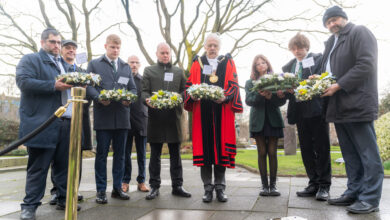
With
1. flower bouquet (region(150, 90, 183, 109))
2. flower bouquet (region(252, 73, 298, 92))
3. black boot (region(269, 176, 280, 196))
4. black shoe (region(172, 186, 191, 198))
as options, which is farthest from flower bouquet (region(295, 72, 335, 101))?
black shoe (region(172, 186, 191, 198))

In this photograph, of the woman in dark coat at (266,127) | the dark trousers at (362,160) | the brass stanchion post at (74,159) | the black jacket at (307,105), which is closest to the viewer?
the brass stanchion post at (74,159)

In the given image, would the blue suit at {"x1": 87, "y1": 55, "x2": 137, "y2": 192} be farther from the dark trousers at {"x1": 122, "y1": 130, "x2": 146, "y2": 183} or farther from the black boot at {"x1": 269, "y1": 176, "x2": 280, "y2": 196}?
the black boot at {"x1": 269, "y1": 176, "x2": 280, "y2": 196}

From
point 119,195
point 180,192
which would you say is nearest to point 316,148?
point 180,192

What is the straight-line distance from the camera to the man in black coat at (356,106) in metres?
3.12

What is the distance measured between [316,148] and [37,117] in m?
3.47

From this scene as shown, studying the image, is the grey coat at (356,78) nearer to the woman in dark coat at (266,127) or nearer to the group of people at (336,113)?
the group of people at (336,113)

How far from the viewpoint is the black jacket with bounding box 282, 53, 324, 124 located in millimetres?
3887

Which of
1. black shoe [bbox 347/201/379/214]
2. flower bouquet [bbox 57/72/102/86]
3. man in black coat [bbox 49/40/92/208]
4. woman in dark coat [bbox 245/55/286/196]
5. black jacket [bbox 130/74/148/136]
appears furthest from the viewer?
black jacket [bbox 130/74/148/136]

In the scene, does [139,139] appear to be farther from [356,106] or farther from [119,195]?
[356,106]

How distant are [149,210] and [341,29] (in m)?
3.08

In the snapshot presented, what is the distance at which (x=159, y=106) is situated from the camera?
3807mm

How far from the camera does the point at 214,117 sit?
406cm

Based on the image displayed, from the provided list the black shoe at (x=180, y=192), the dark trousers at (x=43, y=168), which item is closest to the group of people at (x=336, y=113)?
the black shoe at (x=180, y=192)

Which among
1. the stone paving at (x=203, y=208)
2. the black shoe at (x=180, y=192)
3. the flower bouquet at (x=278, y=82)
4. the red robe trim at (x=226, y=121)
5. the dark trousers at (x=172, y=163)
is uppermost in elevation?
the flower bouquet at (x=278, y=82)
